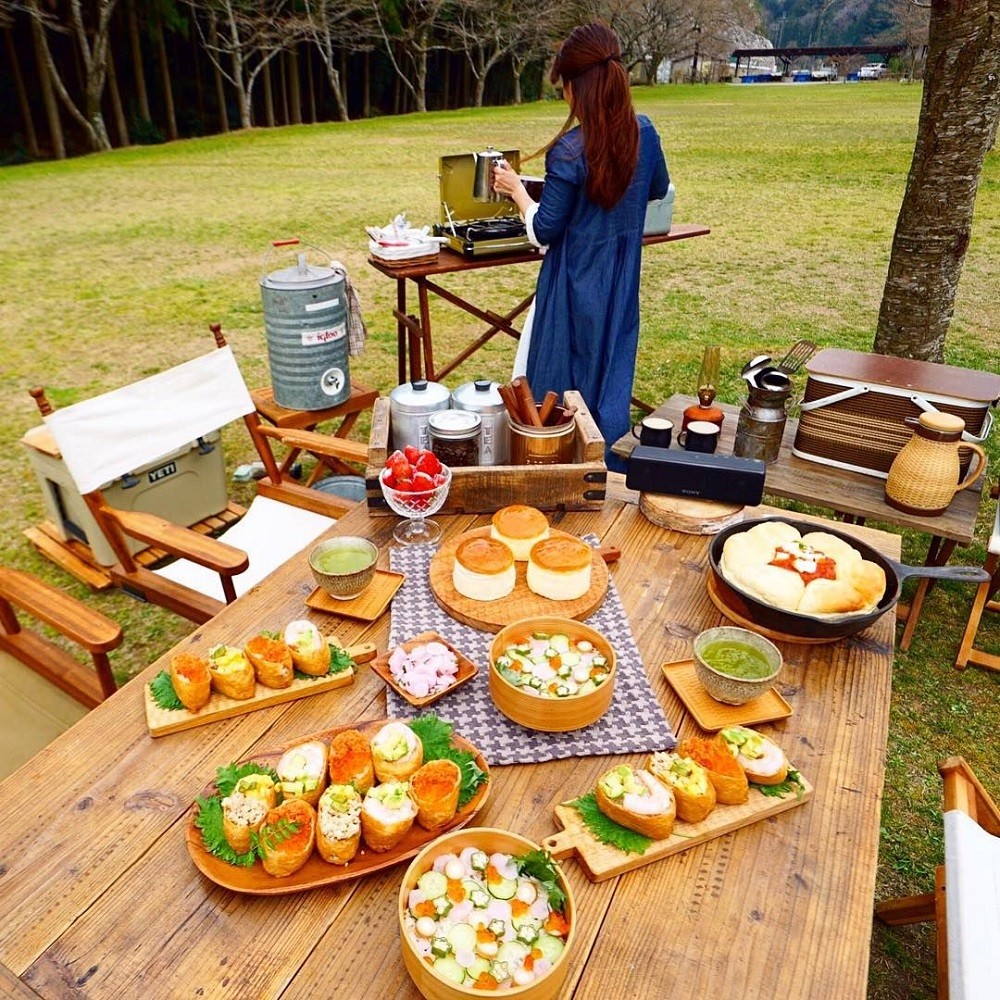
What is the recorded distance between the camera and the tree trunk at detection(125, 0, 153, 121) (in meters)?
20.4

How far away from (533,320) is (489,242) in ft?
2.09

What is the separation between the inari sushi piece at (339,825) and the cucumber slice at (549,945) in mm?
342

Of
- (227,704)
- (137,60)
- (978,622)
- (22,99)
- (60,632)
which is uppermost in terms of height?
(137,60)

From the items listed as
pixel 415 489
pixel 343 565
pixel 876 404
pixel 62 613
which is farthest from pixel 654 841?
pixel 876 404

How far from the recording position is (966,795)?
1727 millimetres

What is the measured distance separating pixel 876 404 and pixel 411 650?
239cm

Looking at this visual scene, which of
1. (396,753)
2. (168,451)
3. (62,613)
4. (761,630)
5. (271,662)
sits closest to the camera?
(396,753)

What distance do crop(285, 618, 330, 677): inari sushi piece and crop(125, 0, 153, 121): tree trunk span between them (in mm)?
24962

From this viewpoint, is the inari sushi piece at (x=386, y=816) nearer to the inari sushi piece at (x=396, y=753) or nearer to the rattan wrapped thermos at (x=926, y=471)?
the inari sushi piece at (x=396, y=753)

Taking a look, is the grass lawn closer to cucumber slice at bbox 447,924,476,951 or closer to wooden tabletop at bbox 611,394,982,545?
wooden tabletop at bbox 611,394,982,545

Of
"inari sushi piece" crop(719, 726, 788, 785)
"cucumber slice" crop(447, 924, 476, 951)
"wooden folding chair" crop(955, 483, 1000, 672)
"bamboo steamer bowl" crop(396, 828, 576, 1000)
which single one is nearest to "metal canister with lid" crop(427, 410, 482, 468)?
"inari sushi piece" crop(719, 726, 788, 785)

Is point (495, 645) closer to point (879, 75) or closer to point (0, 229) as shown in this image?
point (0, 229)

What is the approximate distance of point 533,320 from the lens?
161 inches

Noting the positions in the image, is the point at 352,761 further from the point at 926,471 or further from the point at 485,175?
the point at 485,175
